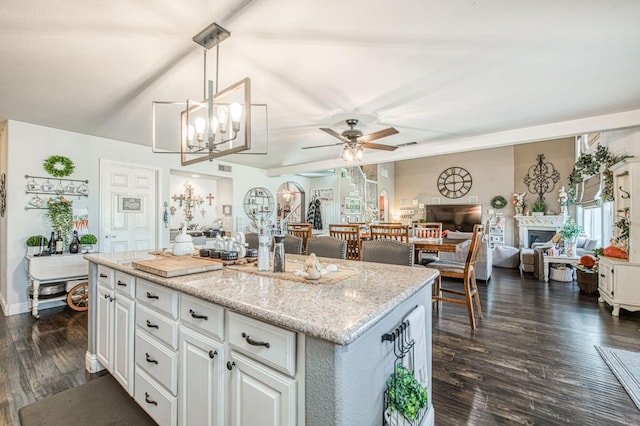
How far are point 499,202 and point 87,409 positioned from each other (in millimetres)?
10427

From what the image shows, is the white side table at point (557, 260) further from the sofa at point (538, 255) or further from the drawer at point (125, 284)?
the drawer at point (125, 284)

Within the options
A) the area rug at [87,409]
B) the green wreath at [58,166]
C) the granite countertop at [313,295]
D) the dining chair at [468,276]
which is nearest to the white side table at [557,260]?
the dining chair at [468,276]

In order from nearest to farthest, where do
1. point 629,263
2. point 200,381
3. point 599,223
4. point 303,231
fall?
point 200,381
point 629,263
point 303,231
point 599,223

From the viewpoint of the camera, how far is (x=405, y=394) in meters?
1.17

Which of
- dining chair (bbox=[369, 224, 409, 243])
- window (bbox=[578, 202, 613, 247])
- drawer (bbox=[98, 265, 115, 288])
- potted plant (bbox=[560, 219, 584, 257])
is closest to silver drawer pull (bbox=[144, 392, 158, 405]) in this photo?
A: drawer (bbox=[98, 265, 115, 288])

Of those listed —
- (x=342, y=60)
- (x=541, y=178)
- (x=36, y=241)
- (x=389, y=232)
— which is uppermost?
(x=342, y=60)

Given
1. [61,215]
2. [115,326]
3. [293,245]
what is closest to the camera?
[115,326]

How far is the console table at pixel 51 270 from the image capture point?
344 centimetres

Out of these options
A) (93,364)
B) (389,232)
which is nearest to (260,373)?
(93,364)

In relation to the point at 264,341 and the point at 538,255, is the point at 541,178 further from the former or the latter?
the point at 264,341

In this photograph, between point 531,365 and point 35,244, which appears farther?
point 35,244

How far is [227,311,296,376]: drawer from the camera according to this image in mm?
970

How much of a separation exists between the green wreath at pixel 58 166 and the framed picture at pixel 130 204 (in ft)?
2.55

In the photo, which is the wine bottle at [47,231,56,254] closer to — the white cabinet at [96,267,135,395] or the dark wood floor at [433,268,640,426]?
the white cabinet at [96,267,135,395]
